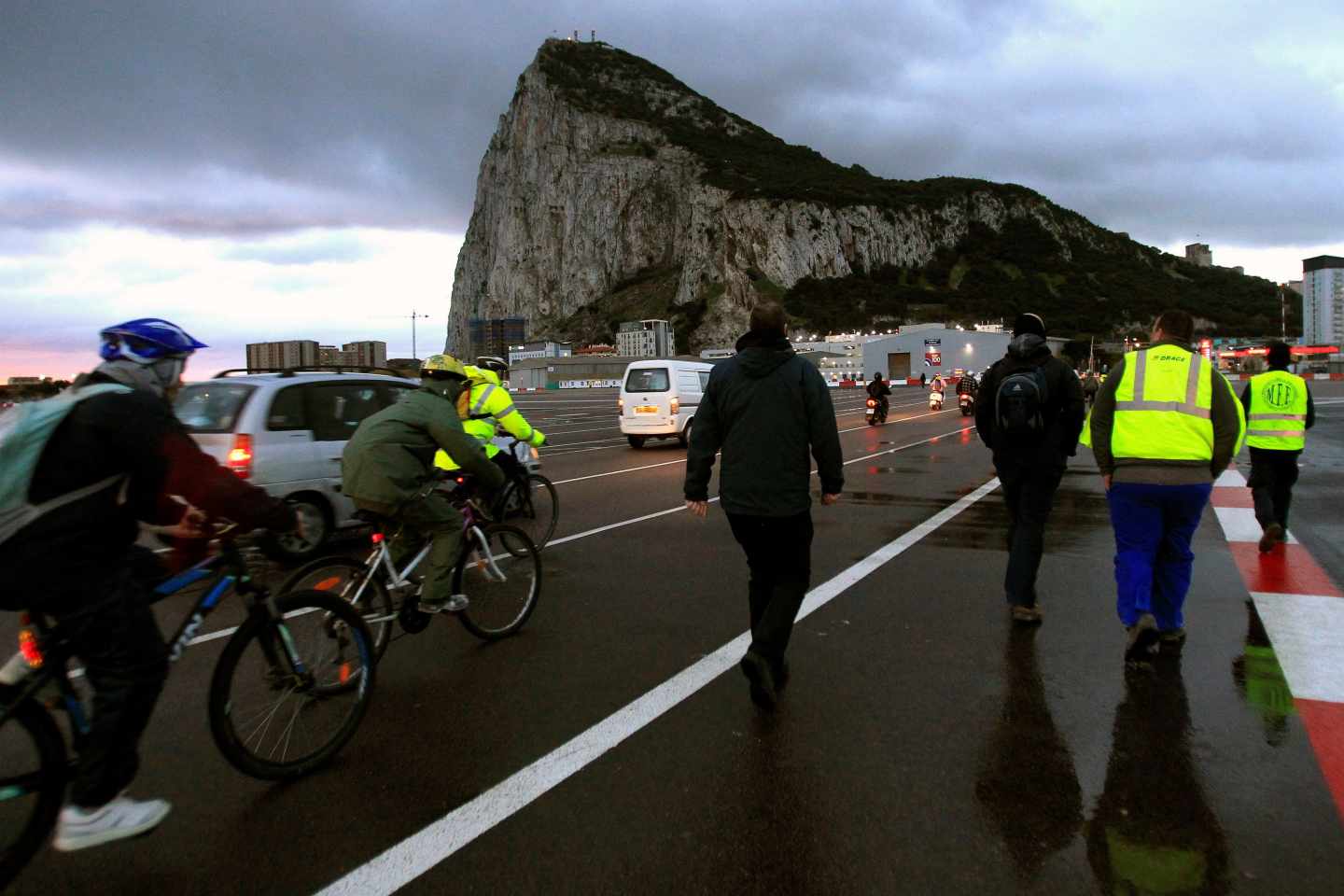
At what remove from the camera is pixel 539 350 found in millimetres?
165750

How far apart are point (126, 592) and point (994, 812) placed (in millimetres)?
3018

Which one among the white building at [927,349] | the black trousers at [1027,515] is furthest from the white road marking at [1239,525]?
the white building at [927,349]

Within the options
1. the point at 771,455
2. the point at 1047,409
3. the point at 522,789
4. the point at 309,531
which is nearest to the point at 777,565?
the point at 771,455

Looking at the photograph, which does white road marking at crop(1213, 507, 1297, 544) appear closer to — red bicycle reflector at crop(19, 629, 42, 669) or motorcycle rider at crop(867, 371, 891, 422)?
red bicycle reflector at crop(19, 629, 42, 669)

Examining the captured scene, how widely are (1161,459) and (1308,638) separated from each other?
5.19ft

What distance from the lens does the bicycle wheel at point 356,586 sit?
13.3 feet

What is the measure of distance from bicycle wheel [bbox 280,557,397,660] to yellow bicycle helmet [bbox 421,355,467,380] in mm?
1297

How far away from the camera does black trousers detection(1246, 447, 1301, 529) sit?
710 centimetres

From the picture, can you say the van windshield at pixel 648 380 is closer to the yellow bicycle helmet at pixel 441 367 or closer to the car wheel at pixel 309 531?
the car wheel at pixel 309 531

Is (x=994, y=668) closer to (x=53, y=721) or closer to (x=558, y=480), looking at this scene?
(x=53, y=721)

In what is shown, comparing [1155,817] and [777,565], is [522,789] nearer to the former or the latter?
[777,565]

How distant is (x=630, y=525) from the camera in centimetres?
915

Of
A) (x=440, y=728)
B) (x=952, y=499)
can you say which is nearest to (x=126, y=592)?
(x=440, y=728)

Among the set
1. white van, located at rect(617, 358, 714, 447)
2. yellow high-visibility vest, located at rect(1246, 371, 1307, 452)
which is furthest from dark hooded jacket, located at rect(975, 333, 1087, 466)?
white van, located at rect(617, 358, 714, 447)
